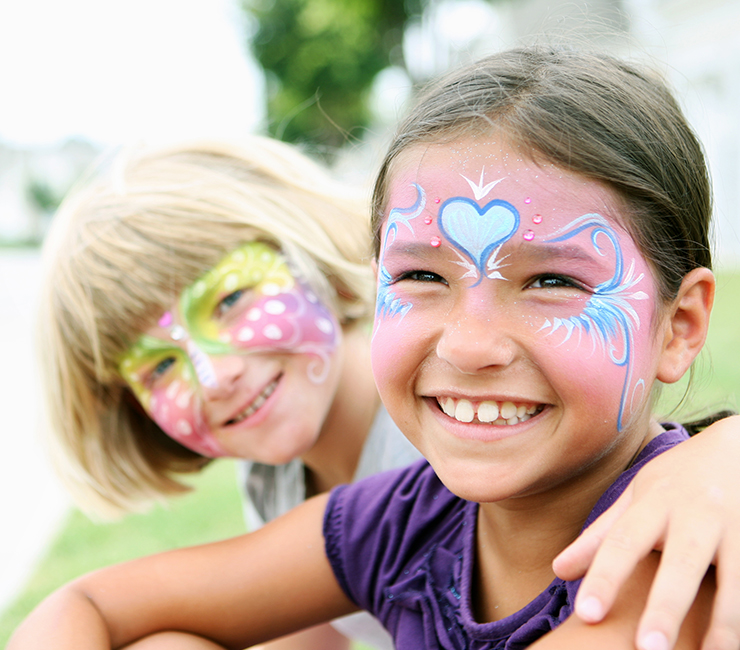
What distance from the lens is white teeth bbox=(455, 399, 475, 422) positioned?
1310mm

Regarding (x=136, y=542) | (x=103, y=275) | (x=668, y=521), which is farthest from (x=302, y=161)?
(x=136, y=542)

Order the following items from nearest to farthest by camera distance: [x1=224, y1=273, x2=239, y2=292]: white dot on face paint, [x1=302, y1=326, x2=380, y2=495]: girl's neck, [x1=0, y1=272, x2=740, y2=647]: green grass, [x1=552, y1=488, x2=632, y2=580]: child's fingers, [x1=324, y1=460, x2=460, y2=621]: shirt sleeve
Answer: [x1=552, y1=488, x2=632, y2=580]: child's fingers
[x1=324, y1=460, x2=460, y2=621]: shirt sleeve
[x1=224, y1=273, x2=239, y2=292]: white dot on face paint
[x1=302, y1=326, x2=380, y2=495]: girl's neck
[x1=0, y1=272, x2=740, y2=647]: green grass

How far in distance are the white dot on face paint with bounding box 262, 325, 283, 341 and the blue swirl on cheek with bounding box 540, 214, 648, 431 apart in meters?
1.13

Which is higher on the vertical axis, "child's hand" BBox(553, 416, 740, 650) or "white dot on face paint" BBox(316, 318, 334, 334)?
"child's hand" BBox(553, 416, 740, 650)

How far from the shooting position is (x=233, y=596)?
171cm

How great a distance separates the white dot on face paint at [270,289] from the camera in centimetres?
224

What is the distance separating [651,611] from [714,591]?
18 centimetres

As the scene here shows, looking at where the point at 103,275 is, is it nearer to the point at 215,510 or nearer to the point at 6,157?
the point at 215,510

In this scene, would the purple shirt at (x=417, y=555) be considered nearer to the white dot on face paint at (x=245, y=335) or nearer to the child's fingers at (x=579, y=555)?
the child's fingers at (x=579, y=555)

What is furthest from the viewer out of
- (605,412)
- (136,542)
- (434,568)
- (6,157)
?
(6,157)

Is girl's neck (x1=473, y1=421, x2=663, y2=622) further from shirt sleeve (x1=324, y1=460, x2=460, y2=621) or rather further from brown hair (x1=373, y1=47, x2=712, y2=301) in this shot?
brown hair (x1=373, y1=47, x2=712, y2=301)

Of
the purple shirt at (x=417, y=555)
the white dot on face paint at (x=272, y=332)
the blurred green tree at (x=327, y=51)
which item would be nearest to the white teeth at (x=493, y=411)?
the purple shirt at (x=417, y=555)

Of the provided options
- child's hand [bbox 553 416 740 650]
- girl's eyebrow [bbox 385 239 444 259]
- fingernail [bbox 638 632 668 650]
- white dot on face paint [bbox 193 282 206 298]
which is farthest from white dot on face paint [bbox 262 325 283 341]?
fingernail [bbox 638 632 668 650]

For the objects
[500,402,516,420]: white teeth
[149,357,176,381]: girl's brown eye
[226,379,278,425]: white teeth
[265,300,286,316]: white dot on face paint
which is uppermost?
[500,402,516,420]: white teeth
